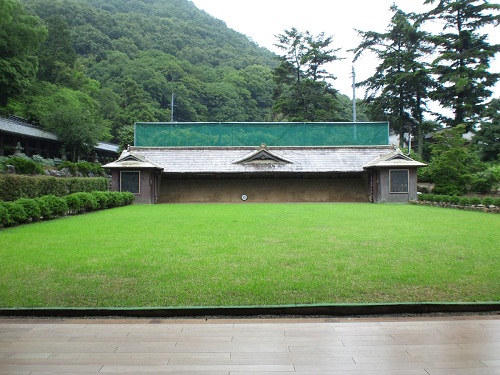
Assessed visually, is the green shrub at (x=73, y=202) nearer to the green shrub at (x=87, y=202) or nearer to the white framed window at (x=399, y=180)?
the green shrub at (x=87, y=202)

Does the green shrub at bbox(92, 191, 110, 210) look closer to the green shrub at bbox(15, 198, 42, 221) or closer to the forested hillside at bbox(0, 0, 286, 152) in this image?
the green shrub at bbox(15, 198, 42, 221)

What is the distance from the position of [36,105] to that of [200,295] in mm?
32885

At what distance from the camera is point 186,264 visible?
593 centimetres

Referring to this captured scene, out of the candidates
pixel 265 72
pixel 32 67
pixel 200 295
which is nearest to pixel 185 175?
pixel 32 67

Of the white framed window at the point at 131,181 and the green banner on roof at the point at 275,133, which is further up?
the green banner on roof at the point at 275,133

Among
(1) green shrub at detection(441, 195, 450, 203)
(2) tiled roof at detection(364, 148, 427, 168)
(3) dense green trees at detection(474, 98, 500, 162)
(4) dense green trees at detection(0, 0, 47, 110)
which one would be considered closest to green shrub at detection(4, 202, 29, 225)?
(1) green shrub at detection(441, 195, 450, 203)

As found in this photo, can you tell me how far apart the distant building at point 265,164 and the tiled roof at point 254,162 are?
60 millimetres

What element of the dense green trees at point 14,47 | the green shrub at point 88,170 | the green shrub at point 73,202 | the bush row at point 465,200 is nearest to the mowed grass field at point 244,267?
the green shrub at point 73,202

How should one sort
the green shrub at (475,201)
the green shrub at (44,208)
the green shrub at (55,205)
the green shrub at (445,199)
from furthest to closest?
the green shrub at (445,199) → the green shrub at (475,201) → the green shrub at (55,205) → the green shrub at (44,208)

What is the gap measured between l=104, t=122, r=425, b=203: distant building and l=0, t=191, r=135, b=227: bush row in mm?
5597

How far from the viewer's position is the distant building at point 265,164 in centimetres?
2244

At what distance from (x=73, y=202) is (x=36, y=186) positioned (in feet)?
7.22

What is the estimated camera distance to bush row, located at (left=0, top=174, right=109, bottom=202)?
1362cm

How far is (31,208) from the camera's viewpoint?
11703mm
